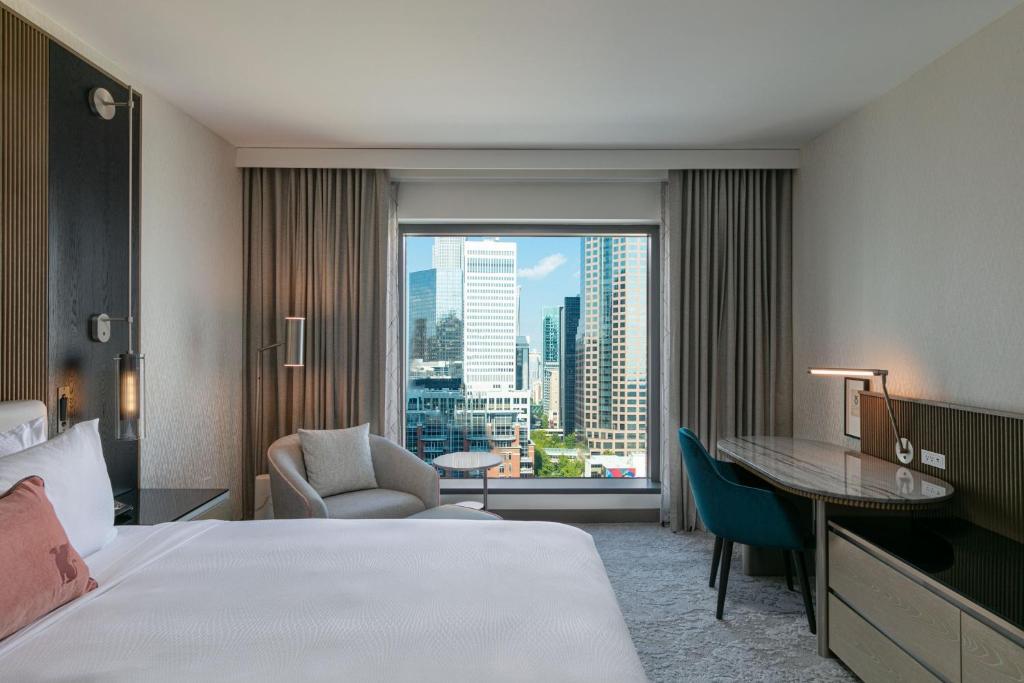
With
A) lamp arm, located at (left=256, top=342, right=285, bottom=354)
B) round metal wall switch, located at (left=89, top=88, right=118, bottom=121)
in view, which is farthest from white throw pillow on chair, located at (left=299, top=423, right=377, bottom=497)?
round metal wall switch, located at (left=89, top=88, right=118, bottom=121)

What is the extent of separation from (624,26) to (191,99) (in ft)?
7.73

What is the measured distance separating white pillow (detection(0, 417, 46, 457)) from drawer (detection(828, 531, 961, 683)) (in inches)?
114

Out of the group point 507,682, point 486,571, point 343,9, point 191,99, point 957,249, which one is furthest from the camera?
point 191,99

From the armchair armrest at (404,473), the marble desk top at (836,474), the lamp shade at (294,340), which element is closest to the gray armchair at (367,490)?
the armchair armrest at (404,473)

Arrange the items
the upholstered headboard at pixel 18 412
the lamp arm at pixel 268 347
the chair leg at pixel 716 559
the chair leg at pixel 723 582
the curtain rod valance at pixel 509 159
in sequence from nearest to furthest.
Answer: the upholstered headboard at pixel 18 412 → the chair leg at pixel 723 582 → the chair leg at pixel 716 559 → the lamp arm at pixel 268 347 → the curtain rod valance at pixel 509 159

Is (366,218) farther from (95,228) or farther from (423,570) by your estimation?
(423,570)

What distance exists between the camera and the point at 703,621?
2834 mm

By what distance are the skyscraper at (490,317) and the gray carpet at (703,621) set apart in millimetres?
1470

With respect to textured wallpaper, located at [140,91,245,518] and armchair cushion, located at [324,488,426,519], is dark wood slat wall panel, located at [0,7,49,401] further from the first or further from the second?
armchair cushion, located at [324,488,426,519]

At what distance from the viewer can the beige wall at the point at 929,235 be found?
2391 mm

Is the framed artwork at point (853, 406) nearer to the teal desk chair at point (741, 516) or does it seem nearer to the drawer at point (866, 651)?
the teal desk chair at point (741, 516)

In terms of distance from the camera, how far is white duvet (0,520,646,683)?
126 centimetres

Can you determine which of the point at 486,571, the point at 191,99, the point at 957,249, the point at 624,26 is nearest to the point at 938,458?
the point at 957,249

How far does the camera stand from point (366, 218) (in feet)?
13.8
